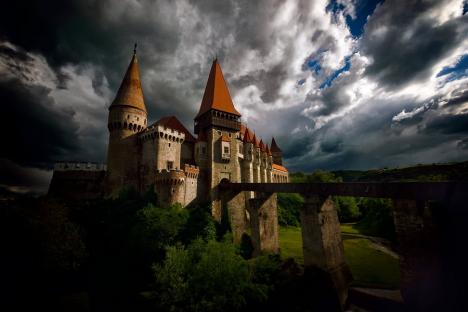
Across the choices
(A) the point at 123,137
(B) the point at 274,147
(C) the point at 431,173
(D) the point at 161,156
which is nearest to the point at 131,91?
(A) the point at 123,137

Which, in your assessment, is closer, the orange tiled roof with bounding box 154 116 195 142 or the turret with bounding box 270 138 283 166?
the orange tiled roof with bounding box 154 116 195 142

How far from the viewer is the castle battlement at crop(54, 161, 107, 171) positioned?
98.1 ft

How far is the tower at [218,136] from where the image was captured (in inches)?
1248

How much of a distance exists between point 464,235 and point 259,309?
1477 cm

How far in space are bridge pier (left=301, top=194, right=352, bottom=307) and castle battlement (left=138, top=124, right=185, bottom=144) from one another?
20.5m

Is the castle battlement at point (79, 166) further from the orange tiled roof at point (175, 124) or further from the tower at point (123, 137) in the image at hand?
the orange tiled roof at point (175, 124)

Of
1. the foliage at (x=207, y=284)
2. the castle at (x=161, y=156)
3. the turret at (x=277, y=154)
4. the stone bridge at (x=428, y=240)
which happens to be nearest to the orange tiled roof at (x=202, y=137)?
the castle at (x=161, y=156)

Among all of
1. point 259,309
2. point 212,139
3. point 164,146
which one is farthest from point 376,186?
point 164,146

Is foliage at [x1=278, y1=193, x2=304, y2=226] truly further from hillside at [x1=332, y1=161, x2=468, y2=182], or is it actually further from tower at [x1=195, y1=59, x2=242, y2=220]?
hillside at [x1=332, y1=161, x2=468, y2=182]

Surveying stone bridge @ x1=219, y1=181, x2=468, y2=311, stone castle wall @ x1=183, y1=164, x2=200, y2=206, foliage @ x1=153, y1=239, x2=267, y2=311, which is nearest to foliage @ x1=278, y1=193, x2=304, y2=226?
stone castle wall @ x1=183, y1=164, x2=200, y2=206

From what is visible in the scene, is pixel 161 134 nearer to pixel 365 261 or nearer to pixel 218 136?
pixel 218 136

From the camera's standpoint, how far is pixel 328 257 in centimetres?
Answer: 1783

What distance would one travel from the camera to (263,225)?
86.7 feet

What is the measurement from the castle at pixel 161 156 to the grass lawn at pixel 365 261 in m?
10.6
